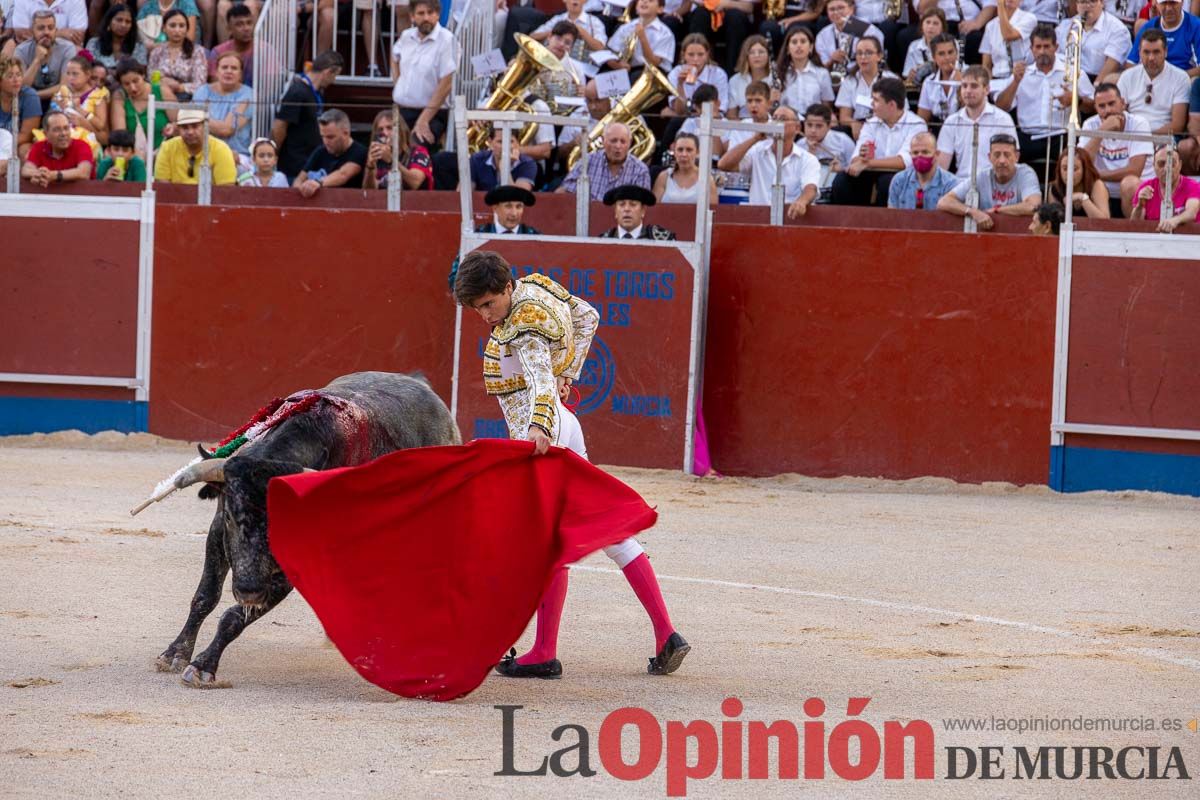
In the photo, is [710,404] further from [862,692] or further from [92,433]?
[862,692]

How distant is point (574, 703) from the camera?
446 cm

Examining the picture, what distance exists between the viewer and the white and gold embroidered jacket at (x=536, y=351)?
4.54m

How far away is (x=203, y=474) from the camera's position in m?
4.55

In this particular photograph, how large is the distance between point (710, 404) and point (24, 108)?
A: 5101 millimetres

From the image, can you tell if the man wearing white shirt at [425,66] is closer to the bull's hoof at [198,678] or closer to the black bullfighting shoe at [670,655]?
the black bullfighting shoe at [670,655]

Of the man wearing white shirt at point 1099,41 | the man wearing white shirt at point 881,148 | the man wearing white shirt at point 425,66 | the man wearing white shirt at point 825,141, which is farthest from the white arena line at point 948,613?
the man wearing white shirt at point 1099,41

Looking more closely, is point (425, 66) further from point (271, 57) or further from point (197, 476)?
point (197, 476)

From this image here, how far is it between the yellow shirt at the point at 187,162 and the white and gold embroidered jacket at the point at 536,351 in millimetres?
6229

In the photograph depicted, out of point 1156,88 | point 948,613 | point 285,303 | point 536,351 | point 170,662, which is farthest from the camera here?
point 1156,88

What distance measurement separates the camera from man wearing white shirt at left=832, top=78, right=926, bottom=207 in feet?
32.9

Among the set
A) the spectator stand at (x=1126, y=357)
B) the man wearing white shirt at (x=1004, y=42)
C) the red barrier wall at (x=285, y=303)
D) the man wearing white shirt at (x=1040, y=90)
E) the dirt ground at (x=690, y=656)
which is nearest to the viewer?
the dirt ground at (x=690, y=656)

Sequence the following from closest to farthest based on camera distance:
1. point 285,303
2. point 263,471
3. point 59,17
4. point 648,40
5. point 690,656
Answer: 1. point 263,471
2. point 690,656
3. point 285,303
4. point 648,40
5. point 59,17

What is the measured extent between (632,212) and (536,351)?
15.7 ft

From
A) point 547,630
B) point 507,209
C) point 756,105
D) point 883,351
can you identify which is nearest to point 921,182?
point 756,105
